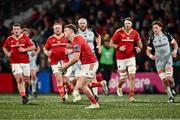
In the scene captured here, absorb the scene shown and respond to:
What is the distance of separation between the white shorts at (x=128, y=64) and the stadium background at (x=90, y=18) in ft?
17.7

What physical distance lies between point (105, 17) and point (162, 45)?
12194mm

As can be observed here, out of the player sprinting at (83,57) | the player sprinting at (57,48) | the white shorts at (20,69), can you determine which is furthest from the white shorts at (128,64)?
the player sprinting at (83,57)

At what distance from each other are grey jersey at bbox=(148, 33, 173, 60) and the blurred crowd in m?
8.40

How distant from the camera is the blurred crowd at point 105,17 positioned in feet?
100.0

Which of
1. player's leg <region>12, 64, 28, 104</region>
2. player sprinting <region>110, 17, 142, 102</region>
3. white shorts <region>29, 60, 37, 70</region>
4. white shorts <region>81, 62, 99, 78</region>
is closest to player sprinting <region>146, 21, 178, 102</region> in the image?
player sprinting <region>110, 17, 142, 102</region>

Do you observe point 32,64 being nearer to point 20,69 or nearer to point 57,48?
point 57,48

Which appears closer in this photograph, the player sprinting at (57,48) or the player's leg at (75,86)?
the player sprinting at (57,48)

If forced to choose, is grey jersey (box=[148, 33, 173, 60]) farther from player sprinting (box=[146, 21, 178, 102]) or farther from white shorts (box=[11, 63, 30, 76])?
white shorts (box=[11, 63, 30, 76])

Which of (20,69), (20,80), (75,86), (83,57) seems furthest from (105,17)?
(83,57)

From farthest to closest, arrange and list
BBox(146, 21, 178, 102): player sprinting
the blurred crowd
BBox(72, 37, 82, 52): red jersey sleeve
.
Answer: the blurred crowd
BBox(146, 21, 178, 102): player sprinting
BBox(72, 37, 82, 52): red jersey sleeve

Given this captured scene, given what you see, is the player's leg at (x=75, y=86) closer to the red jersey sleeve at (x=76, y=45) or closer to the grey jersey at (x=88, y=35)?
the grey jersey at (x=88, y=35)

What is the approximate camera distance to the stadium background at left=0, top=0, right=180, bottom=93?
99.6ft

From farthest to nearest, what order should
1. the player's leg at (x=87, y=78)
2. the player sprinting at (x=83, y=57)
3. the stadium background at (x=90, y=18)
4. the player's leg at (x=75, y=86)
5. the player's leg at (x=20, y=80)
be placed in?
the stadium background at (x=90, y=18) → the player's leg at (x=75, y=86) → the player's leg at (x=20, y=80) → the player's leg at (x=87, y=78) → the player sprinting at (x=83, y=57)

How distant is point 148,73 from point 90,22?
17.3 feet
